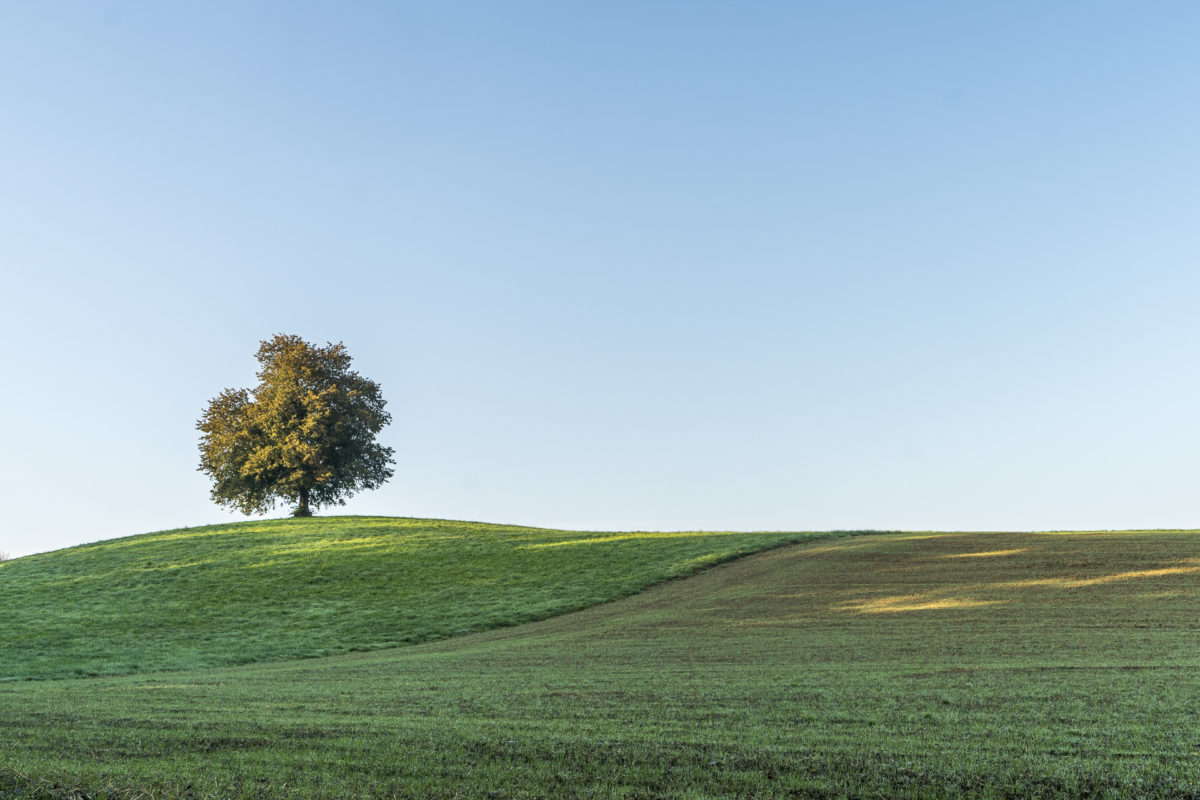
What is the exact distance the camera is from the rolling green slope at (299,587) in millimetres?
29484

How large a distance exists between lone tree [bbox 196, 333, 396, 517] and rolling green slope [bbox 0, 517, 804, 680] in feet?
17.1

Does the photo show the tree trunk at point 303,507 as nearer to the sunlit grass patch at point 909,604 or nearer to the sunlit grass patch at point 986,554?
the sunlit grass patch at point 986,554

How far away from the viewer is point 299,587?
39.3 m

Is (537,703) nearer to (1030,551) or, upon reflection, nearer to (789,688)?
(789,688)

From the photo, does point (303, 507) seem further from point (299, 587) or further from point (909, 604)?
point (909, 604)

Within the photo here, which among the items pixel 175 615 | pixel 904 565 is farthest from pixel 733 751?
pixel 175 615

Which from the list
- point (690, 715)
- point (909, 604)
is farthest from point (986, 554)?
point (690, 715)

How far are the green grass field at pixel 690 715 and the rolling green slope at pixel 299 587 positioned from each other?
4719 mm

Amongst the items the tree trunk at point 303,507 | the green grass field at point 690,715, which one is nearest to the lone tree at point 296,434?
the tree trunk at point 303,507

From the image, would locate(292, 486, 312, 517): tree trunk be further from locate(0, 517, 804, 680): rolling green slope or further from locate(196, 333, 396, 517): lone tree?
locate(0, 517, 804, 680): rolling green slope

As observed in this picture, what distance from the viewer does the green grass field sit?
8055 millimetres

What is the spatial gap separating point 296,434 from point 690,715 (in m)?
51.9

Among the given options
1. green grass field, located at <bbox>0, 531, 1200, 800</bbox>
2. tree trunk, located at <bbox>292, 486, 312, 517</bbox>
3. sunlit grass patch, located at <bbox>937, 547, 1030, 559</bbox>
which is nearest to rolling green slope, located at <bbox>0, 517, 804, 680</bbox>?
green grass field, located at <bbox>0, 531, 1200, 800</bbox>

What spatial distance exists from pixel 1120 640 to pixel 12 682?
28203mm
